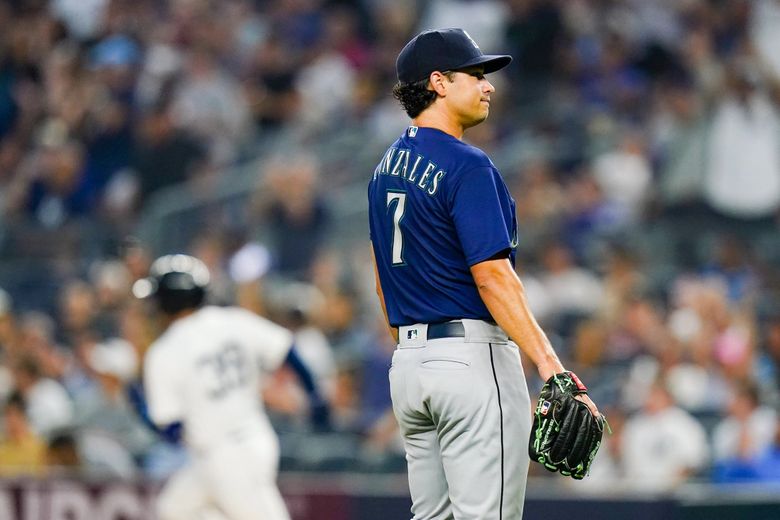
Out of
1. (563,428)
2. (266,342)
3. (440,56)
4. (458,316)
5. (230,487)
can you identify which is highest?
(440,56)

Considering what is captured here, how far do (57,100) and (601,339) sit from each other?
23.6 ft

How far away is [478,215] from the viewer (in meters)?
4.37

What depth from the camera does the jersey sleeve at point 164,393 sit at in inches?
275

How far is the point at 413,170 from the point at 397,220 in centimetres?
17

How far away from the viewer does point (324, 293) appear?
35.6ft

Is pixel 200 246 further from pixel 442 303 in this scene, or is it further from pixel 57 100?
pixel 442 303

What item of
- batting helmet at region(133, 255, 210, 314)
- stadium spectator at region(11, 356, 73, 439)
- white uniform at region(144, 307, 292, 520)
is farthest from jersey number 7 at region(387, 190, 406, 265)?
stadium spectator at region(11, 356, 73, 439)

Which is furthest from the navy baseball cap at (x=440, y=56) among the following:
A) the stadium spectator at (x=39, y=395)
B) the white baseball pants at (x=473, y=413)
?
the stadium spectator at (x=39, y=395)

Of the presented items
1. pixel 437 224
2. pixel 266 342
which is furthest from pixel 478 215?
pixel 266 342

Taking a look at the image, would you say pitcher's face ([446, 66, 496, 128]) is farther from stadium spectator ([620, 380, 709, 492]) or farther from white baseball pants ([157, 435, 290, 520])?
stadium spectator ([620, 380, 709, 492])

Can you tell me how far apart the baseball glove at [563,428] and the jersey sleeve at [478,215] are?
1.46 feet

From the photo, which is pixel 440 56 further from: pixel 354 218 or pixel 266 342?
pixel 354 218

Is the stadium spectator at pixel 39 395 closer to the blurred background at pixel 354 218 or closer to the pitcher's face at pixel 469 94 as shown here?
the blurred background at pixel 354 218

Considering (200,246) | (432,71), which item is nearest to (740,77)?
(200,246)
